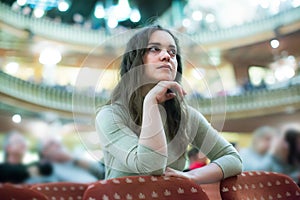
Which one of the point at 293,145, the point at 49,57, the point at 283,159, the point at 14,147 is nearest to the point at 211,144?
the point at 14,147

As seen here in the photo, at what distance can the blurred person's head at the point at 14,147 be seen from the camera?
4270 millimetres

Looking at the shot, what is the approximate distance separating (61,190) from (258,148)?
14.2 feet

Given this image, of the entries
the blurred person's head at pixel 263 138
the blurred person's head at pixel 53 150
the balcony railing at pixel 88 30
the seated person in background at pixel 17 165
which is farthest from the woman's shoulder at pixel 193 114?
the balcony railing at pixel 88 30

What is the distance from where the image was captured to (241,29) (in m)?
6.58

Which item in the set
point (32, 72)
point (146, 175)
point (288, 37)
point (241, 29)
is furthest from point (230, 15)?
point (146, 175)

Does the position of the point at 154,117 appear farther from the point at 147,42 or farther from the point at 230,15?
the point at 230,15

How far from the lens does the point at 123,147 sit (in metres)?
0.82

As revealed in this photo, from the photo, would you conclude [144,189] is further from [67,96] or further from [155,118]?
[67,96]

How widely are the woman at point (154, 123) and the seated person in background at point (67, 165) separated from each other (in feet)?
10.9

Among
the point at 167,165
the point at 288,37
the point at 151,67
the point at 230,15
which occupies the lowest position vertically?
the point at 167,165

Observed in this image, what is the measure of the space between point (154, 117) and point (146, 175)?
0.13 metres

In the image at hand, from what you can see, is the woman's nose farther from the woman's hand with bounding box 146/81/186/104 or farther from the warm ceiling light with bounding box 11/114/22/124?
the warm ceiling light with bounding box 11/114/22/124

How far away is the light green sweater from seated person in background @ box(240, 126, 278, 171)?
3.41 m

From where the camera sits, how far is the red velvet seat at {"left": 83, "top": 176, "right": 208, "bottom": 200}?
708 mm
